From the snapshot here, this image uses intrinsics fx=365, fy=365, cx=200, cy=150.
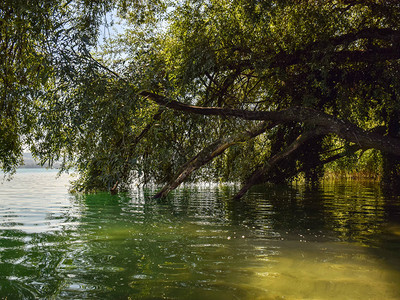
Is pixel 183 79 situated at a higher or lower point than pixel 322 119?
higher

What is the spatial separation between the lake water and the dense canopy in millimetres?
1678

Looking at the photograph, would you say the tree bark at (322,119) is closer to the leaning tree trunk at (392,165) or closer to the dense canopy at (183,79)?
the dense canopy at (183,79)

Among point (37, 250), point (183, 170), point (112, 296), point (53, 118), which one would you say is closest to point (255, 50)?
point (183, 170)

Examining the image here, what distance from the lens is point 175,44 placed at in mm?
10539

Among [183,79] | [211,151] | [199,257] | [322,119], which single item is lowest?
[199,257]

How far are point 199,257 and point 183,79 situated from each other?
5827mm

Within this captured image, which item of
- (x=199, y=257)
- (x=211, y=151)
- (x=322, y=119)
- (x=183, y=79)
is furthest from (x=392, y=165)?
(x=199, y=257)

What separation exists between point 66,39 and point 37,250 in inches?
185

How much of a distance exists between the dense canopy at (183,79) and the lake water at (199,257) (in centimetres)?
168

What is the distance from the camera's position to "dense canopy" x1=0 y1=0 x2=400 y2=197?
822cm

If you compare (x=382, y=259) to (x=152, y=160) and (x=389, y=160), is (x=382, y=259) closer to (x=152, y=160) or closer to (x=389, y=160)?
(x=152, y=160)

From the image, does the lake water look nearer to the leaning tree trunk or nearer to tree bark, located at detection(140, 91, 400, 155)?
tree bark, located at detection(140, 91, 400, 155)

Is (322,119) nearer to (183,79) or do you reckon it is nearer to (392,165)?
(183,79)

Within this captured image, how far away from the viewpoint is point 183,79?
1020cm
